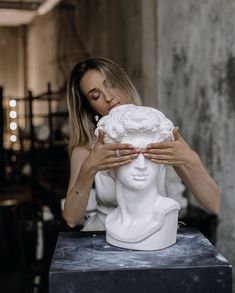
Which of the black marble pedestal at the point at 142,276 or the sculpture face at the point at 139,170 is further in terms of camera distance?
the sculpture face at the point at 139,170

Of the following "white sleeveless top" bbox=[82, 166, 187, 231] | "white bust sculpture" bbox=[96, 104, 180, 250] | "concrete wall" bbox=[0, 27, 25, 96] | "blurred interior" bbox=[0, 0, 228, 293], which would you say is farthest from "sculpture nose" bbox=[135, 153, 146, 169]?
"concrete wall" bbox=[0, 27, 25, 96]

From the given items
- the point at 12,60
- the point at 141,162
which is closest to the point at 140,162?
the point at 141,162

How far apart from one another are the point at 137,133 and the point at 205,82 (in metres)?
1.66

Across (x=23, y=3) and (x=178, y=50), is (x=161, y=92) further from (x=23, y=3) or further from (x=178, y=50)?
(x=23, y=3)

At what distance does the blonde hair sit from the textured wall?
3.18 feet

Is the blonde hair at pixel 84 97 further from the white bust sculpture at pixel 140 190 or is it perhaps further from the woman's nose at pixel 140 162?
the woman's nose at pixel 140 162

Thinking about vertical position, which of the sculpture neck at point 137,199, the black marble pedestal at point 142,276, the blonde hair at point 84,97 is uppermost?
the blonde hair at point 84,97

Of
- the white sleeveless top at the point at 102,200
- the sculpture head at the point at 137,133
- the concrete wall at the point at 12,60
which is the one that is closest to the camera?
the sculpture head at the point at 137,133

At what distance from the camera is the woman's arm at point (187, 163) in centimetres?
174

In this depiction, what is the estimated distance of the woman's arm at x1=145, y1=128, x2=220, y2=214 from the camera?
174cm

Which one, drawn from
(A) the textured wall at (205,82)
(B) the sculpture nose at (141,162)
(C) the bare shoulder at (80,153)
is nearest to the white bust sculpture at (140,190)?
→ (B) the sculpture nose at (141,162)

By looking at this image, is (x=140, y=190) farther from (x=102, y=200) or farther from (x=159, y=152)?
(x=102, y=200)

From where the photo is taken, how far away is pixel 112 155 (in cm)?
174

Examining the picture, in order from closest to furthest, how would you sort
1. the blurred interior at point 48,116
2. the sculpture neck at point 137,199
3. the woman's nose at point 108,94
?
the sculpture neck at point 137,199, the woman's nose at point 108,94, the blurred interior at point 48,116
